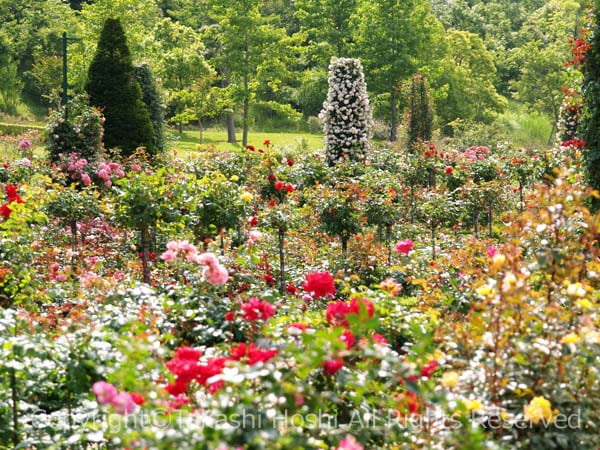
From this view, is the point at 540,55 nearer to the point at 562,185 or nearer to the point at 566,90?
the point at 566,90

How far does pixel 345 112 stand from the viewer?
14102 millimetres

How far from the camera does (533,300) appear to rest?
318 centimetres

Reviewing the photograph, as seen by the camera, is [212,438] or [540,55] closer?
[212,438]

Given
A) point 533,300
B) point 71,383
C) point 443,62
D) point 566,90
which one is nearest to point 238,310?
point 71,383

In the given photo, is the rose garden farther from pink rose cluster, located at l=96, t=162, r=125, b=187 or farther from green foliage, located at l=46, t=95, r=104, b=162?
green foliage, located at l=46, t=95, r=104, b=162

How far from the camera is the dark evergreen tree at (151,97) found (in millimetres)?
17016

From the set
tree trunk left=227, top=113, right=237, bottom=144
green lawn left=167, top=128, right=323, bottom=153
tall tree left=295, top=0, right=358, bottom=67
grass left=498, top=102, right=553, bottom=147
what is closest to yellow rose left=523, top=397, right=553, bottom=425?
green lawn left=167, top=128, right=323, bottom=153

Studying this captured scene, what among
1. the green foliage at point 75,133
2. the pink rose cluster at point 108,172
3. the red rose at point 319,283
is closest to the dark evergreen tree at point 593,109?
the red rose at point 319,283

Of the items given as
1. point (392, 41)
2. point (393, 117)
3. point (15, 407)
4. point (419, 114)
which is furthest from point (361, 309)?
point (392, 41)

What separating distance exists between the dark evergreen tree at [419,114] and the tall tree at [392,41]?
9.20 metres

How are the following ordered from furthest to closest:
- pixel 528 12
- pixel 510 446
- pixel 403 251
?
1. pixel 528 12
2. pixel 403 251
3. pixel 510 446

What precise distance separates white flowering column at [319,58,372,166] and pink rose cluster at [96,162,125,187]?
5.58 m

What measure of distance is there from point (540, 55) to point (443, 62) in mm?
3965

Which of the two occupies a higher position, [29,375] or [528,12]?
[528,12]
